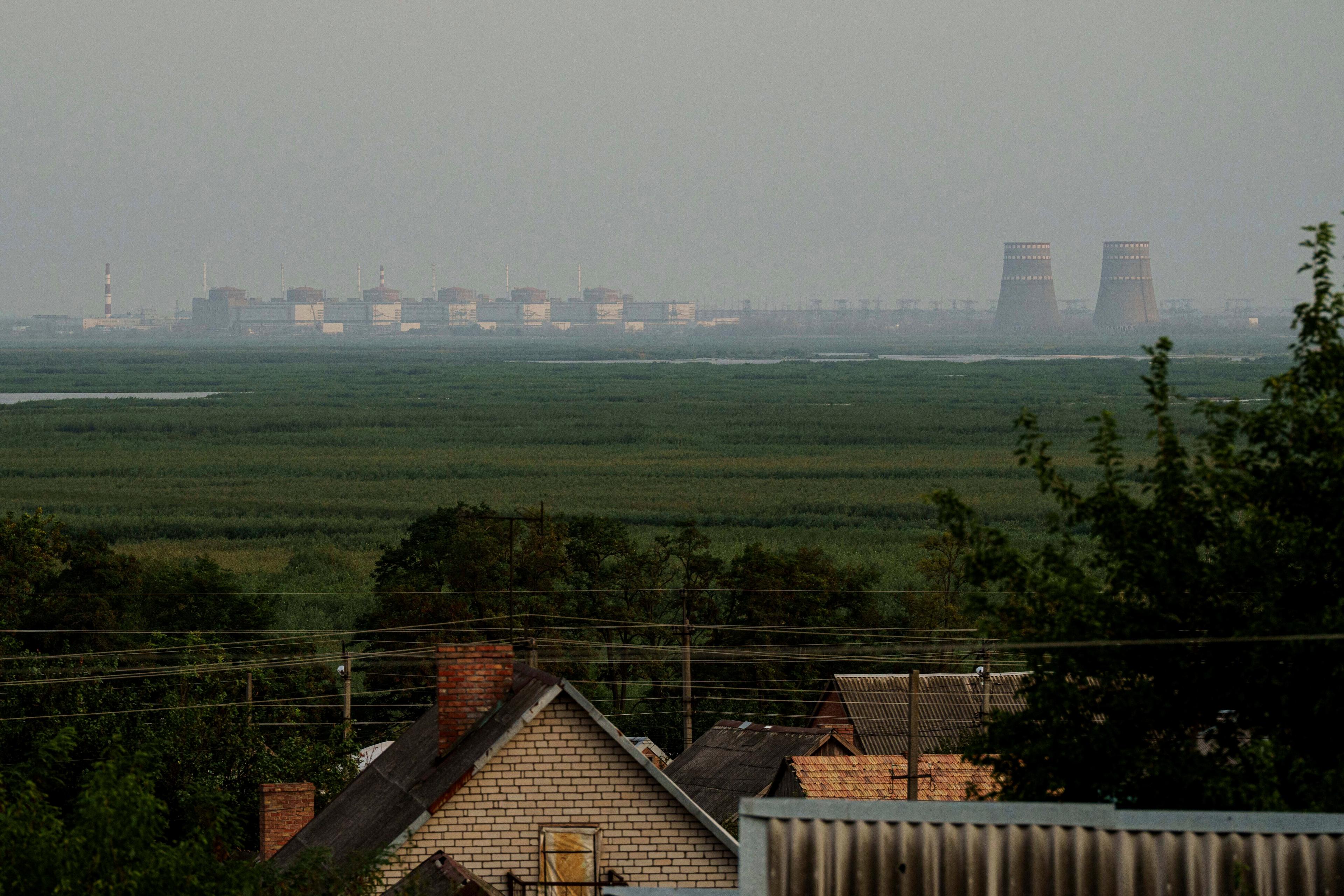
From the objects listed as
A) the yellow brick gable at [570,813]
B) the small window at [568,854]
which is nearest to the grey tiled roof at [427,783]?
the yellow brick gable at [570,813]

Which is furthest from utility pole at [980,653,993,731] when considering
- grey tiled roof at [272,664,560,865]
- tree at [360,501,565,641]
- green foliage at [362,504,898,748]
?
grey tiled roof at [272,664,560,865]

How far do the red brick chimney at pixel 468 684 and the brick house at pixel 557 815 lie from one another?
0.66 metres

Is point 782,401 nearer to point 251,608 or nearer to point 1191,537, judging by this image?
point 251,608

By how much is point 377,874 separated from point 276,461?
119 meters

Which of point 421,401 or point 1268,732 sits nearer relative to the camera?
point 1268,732

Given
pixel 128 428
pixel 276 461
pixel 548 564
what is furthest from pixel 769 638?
pixel 128 428

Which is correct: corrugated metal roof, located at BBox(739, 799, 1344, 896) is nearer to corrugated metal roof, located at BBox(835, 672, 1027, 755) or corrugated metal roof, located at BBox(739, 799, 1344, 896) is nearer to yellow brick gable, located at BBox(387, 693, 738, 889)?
yellow brick gable, located at BBox(387, 693, 738, 889)

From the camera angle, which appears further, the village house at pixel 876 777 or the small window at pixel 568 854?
the village house at pixel 876 777

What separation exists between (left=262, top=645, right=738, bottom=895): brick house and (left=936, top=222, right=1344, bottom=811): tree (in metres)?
5.18

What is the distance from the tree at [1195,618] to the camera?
14070mm

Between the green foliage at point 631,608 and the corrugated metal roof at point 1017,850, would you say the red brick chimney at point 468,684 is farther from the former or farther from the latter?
the green foliage at point 631,608

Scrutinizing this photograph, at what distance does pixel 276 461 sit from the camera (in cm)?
13138

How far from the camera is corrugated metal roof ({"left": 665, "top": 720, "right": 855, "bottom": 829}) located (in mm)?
35469

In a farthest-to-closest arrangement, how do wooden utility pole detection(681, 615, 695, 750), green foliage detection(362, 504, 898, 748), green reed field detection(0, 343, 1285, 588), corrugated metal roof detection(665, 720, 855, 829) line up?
green reed field detection(0, 343, 1285, 588) → green foliage detection(362, 504, 898, 748) → wooden utility pole detection(681, 615, 695, 750) → corrugated metal roof detection(665, 720, 855, 829)
